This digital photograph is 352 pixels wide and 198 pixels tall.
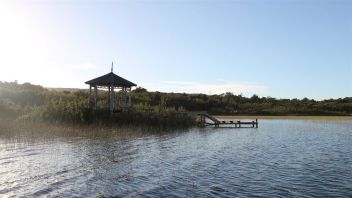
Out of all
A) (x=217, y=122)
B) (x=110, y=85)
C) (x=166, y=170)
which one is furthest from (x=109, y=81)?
(x=166, y=170)

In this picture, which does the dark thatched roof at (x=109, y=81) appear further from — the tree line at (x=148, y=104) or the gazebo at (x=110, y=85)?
the tree line at (x=148, y=104)

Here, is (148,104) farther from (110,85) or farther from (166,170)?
(166,170)

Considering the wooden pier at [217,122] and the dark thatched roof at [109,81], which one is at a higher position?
the dark thatched roof at [109,81]

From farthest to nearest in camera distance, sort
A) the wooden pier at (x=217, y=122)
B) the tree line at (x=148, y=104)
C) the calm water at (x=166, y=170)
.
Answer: the wooden pier at (x=217, y=122)
the tree line at (x=148, y=104)
the calm water at (x=166, y=170)

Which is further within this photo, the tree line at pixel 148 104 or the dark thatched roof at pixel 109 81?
the dark thatched roof at pixel 109 81

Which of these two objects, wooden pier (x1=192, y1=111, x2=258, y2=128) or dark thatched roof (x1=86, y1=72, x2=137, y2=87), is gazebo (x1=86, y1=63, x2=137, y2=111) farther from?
wooden pier (x1=192, y1=111, x2=258, y2=128)

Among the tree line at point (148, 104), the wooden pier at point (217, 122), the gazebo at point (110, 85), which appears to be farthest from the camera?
the wooden pier at point (217, 122)

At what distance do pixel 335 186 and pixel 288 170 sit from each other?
3.16 meters

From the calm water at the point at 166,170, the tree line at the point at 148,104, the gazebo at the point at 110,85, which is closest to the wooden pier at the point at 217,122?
the tree line at the point at 148,104

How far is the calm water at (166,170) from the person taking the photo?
12.5m

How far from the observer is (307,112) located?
8531cm

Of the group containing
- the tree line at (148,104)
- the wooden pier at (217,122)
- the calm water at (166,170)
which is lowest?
the calm water at (166,170)

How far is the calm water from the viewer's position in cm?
1255

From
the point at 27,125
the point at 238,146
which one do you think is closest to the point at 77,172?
the point at 238,146
